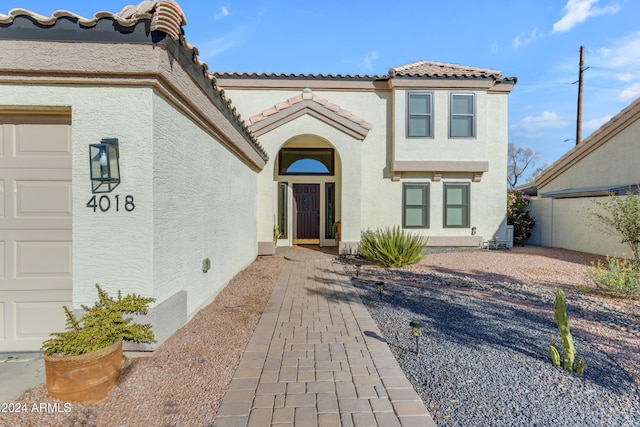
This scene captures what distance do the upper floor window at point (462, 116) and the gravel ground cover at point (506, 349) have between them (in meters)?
6.40

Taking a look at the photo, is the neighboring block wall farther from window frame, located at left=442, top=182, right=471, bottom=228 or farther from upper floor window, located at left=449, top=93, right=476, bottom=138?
upper floor window, located at left=449, top=93, right=476, bottom=138

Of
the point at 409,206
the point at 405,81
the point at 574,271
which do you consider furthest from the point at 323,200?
the point at 574,271

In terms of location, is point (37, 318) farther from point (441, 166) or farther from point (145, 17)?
point (441, 166)

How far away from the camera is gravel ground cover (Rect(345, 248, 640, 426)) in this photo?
104 inches

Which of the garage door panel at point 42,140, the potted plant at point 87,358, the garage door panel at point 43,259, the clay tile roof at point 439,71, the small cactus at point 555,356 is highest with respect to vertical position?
the clay tile roof at point 439,71

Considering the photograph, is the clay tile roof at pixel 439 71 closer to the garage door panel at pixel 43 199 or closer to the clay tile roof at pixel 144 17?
the clay tile roof at pixel 144 17

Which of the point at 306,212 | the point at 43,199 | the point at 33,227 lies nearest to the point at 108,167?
the point at 43,199

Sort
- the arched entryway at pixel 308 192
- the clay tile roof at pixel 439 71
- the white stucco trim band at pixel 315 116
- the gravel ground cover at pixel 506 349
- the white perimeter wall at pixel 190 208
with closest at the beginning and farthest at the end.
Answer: the gravel ground cover at pixel 506 349 → the white perimeter wall at pixel 190 208 → the white stucco trim band at pixel 315 116 → the clay tile roof at pixel 439 71 → the arched entryway at pixel 308 192

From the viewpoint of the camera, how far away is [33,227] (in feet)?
11.6

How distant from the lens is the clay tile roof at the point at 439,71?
37.1 ft

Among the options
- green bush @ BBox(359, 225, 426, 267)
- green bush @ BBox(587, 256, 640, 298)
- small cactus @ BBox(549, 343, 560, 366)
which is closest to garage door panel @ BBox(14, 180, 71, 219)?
small cactus @ BBox(549, 343, 560, 366)

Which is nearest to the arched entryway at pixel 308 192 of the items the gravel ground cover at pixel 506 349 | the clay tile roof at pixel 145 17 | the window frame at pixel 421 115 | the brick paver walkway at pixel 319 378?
the window frame at pixel 421 115

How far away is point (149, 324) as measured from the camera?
3348 mm

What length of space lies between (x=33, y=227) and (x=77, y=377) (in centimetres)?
207
